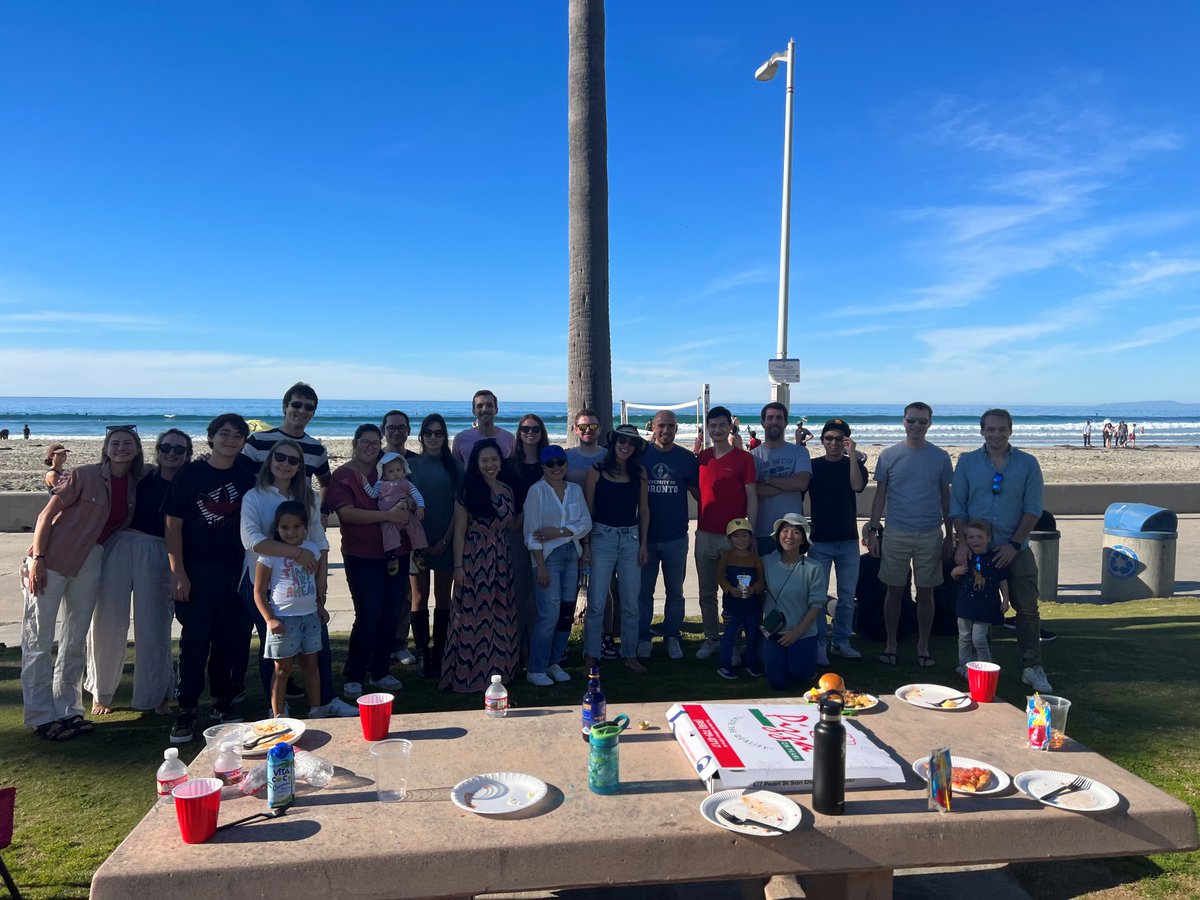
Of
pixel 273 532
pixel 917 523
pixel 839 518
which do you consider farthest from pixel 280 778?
pixel 917 523

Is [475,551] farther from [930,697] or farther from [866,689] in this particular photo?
[930,697]

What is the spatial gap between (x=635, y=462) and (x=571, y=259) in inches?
93.2

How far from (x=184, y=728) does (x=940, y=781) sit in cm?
407

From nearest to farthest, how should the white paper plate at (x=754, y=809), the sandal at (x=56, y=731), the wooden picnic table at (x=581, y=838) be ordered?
the wooden picnic table at (x=581, y=838) < the white paper plate at (x=754, y=809) < the sandal at (x=56, y=731)

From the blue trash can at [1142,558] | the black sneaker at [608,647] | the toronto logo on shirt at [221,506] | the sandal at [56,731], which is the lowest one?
the sandal at [56,731]

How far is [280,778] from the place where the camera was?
7.85 feet

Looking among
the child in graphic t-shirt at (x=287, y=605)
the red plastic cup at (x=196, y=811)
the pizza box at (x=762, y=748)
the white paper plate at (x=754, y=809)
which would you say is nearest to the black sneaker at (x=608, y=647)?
the child in graphic t-shirt at (x=287, y=605)

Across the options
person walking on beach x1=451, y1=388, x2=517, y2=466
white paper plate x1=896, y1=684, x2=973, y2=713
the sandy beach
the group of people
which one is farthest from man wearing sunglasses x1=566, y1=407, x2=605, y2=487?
the sandy beach

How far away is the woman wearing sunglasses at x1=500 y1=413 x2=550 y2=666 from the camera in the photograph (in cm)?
550

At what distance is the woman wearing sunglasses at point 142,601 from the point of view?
4.73m

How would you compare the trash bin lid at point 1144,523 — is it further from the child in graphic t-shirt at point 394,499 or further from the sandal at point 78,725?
the sandal at point 78,725

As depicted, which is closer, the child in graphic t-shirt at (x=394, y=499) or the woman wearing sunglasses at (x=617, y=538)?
the child in graphic t-shirt at (x=394, y=499)

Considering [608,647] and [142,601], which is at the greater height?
[142,601]

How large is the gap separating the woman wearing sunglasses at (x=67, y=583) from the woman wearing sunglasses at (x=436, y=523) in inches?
75.6
